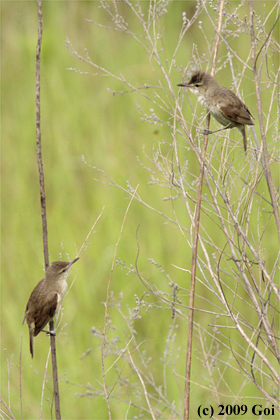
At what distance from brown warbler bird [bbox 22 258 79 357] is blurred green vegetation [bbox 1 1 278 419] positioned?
0.41 feet

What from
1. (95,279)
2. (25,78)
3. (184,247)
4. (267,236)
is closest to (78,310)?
(95,279)

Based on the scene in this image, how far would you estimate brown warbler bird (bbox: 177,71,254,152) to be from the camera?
7.57ft

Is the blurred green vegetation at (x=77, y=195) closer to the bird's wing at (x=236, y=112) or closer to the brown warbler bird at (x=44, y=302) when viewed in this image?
the brown warbler bird at (x=44, y=302)

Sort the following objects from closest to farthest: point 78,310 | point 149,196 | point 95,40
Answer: point 78,310 → point 149,196 → point 95,40

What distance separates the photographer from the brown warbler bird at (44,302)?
258 cm

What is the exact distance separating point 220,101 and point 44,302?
139 centimetres

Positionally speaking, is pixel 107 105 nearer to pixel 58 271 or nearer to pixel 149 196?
pixel 149 196

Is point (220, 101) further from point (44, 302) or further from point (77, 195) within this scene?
point (77, 195)

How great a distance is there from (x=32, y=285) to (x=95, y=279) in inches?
20.0

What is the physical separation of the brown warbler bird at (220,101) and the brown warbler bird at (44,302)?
1.06 metres

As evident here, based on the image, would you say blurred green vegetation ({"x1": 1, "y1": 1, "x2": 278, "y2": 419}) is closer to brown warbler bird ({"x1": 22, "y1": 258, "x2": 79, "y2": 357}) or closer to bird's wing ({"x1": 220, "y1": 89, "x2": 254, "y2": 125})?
brown warbler bird ({"x1": 22, "y1": 258, "x2": 79, "y2": 357})

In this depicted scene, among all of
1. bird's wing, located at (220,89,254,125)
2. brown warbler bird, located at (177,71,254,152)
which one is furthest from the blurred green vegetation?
bird's wing, located at (220,89,254,125)

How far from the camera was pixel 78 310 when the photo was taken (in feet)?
12.3

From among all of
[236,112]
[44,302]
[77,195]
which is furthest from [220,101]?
[77,195]
